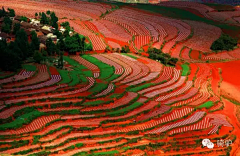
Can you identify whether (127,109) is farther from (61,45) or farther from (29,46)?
(61,45)

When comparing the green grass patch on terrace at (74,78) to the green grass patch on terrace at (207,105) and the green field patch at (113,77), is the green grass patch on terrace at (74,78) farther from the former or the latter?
the green grass patch on terrace at (207,105)

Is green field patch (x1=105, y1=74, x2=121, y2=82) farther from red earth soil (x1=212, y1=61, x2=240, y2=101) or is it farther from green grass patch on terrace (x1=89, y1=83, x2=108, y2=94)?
red earth soil (x1=212, y1=61, x2=240, y2=101)

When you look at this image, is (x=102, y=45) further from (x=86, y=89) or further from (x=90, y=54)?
(x=86, y=89)

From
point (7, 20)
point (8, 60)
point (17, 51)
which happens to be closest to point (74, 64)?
point (17, 51)

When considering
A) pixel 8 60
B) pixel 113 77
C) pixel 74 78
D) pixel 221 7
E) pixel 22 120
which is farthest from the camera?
pixel 221 7

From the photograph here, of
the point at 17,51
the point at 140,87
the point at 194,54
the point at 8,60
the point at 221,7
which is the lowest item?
the point at 140,87

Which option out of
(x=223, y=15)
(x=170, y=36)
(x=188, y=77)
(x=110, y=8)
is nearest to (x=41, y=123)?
(x=188, y=77)
